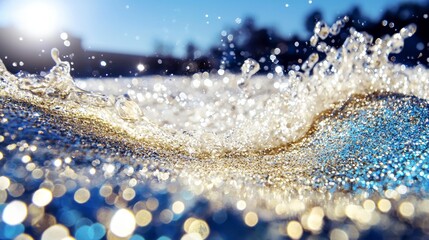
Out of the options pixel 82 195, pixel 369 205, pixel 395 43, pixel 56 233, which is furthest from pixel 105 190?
pixel 395 43

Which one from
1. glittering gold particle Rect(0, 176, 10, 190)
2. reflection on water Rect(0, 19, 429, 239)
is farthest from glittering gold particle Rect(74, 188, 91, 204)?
glittering gold particle Rect(0, 176, 10, 190)

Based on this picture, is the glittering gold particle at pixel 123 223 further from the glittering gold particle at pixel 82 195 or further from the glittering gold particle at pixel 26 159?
the glittering gold particle at pixel 26 159

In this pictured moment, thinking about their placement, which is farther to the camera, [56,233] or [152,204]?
[152,204]

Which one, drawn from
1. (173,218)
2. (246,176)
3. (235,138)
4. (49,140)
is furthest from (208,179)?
(235,138)

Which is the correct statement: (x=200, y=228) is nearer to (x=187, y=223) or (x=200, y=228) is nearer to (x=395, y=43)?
(x=187, y=223)

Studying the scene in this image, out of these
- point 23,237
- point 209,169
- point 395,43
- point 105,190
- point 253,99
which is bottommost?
point 23,237
